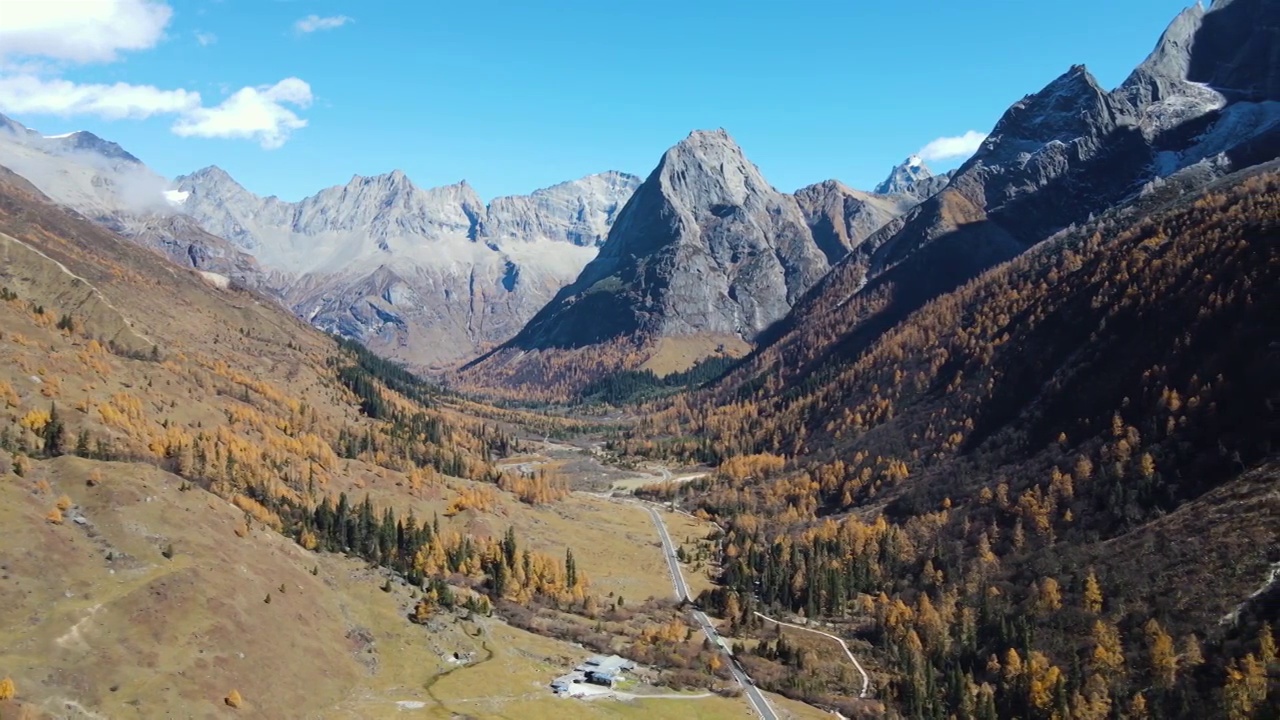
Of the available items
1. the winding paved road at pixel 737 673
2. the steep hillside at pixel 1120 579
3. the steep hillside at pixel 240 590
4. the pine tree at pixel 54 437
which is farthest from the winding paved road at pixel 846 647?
the pine tree at pixel 54 437

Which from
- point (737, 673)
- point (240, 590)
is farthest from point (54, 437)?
point (737, 673)

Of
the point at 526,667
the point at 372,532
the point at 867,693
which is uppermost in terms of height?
the point at 372,532

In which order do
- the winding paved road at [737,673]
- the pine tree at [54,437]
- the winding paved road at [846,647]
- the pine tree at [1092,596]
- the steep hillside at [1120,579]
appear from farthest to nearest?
the pine tree at [54,437], the winding paved road at [846,647], the pine tree at [1092,596], the winding paved road at [737,673], the steep hillside at [1120,579]

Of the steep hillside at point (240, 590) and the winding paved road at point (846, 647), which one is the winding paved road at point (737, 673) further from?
the winding paved road at point (846, 647)

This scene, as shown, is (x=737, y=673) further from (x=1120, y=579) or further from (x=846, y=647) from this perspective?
(x=1120, y=579)

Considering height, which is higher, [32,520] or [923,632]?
[32,520]

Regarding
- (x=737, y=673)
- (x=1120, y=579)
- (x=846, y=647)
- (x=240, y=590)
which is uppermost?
(x=240, y=590)

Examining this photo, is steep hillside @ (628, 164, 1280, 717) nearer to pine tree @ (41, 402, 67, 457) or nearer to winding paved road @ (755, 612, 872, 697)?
winding paved road @ (755, 612, 872, 697)

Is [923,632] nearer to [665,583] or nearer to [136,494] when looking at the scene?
[665,583]

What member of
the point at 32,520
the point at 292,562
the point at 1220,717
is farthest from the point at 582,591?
the point at 1220,717

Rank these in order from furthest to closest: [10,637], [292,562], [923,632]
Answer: [923,632] < [292,562] < [10,637]

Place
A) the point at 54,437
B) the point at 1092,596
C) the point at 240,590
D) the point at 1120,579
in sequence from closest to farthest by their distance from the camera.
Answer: the point at 240,590 < the point at 1092,596 < the point at 1120,579 < the point at 54,437
